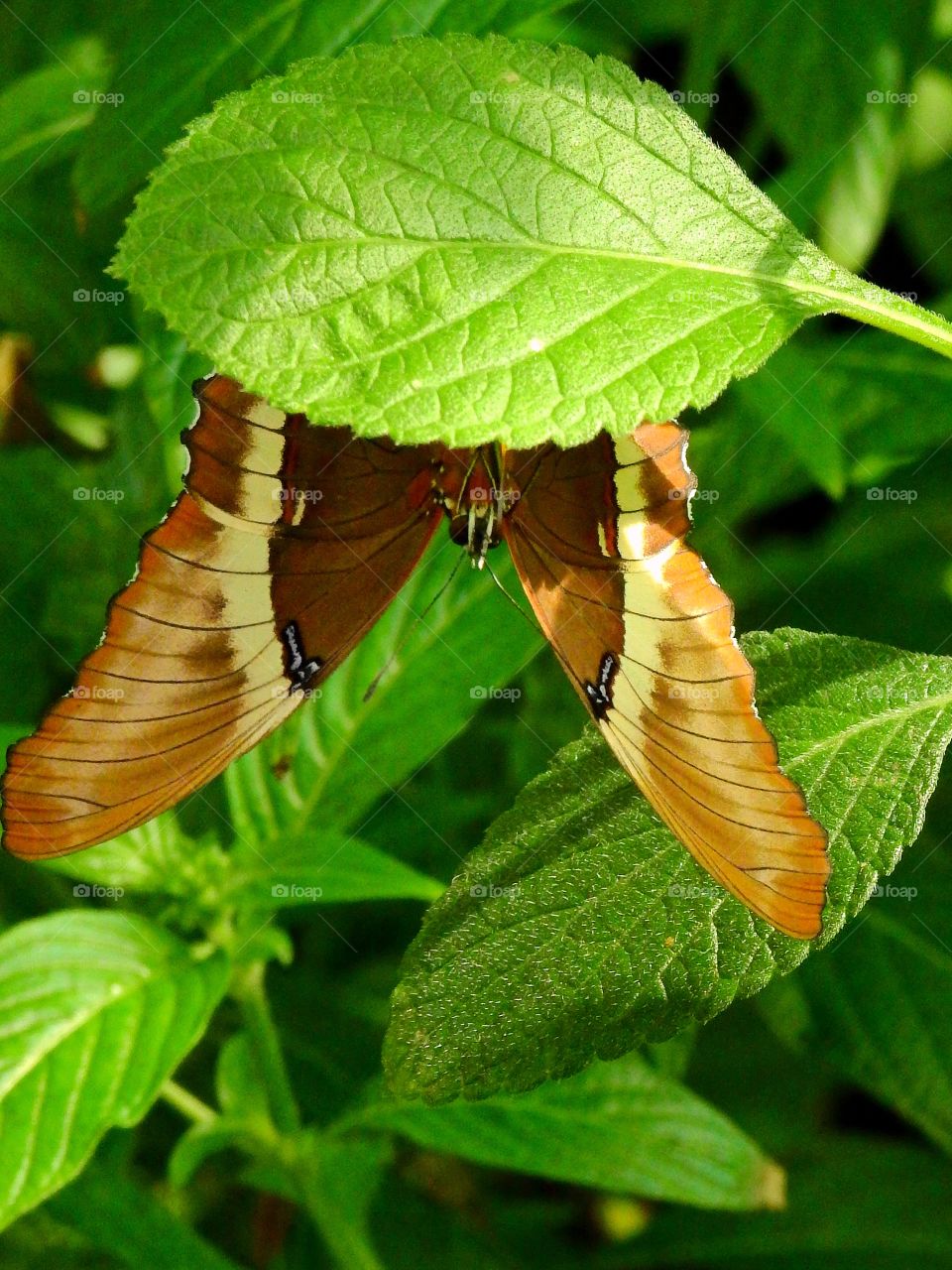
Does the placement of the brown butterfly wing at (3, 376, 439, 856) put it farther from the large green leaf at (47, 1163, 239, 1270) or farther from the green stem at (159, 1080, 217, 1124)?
the large green leaf at (47, 1163, 239, 1270)

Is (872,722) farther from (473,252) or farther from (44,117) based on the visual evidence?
(44,117)

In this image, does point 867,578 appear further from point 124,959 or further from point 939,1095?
point 124,959

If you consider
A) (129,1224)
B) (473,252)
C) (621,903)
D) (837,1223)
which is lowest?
(837,1223)

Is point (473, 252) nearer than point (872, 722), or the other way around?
point (473, 252)

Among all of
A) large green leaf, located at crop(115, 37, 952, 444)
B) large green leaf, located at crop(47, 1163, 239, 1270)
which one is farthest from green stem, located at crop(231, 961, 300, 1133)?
large green leaf, located at crop(115, 37, 952, 444)

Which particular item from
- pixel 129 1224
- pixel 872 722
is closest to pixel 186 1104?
pixel 129 1224

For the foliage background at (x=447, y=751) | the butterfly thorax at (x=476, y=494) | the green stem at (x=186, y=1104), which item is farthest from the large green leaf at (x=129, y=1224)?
the butterfly thorax at (x=476, y=494)

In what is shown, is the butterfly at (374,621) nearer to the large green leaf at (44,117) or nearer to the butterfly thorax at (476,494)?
the butterfly thorax at (476,494)
